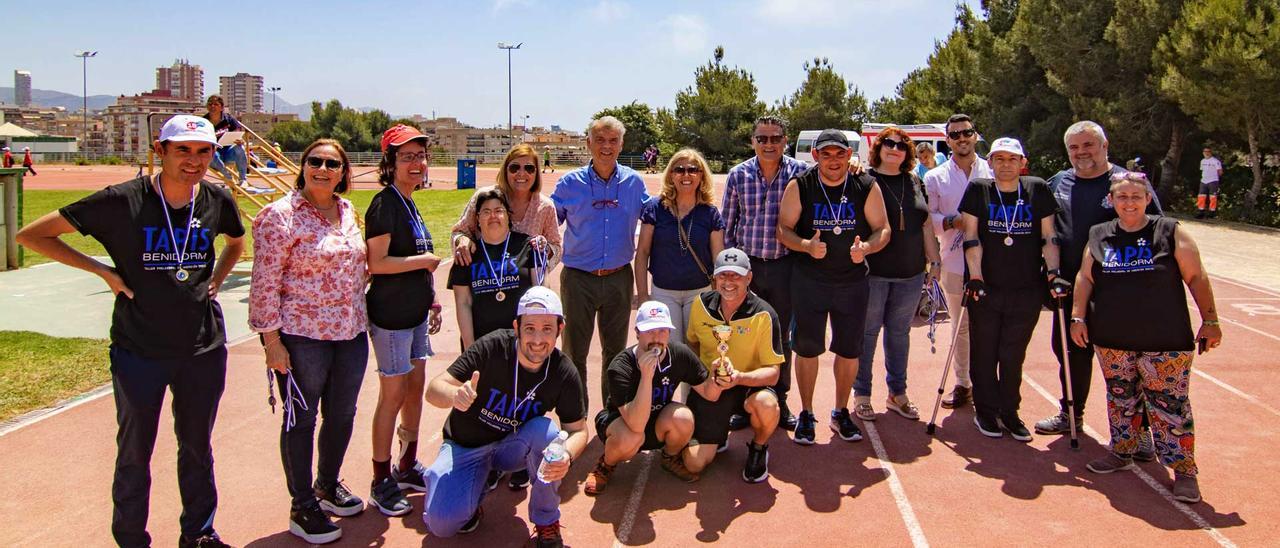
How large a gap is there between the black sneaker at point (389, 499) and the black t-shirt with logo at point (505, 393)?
507 millimetres

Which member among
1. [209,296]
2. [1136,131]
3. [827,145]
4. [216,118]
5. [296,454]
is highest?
[1136,131]

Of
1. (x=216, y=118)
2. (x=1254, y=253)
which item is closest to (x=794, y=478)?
(x=216, y=118)

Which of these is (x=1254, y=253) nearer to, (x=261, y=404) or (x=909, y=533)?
(x=909, y=533)

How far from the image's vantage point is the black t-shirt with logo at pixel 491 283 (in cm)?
455

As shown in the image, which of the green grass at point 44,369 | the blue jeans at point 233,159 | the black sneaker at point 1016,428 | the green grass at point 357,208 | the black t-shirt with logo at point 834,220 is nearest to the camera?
the black t-shirt with logo at point 834,220

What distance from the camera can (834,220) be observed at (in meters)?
5.27

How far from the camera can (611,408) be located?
464cm

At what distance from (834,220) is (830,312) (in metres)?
0.62

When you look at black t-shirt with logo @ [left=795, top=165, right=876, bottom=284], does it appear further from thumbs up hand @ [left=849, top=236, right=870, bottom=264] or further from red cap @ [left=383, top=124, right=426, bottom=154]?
red cap @ [left=383, top=124, right=426, bottom=154]

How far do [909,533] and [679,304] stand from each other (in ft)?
6.45

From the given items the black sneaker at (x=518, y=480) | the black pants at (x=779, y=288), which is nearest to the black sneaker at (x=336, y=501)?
the black sneaker at (x=518, y=480)

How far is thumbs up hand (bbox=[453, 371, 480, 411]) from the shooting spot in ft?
12.6

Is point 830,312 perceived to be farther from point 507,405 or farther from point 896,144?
point 507,405

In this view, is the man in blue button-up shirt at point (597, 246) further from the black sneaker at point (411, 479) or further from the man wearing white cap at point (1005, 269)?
the man wearing white cap at point (1005, 269)
